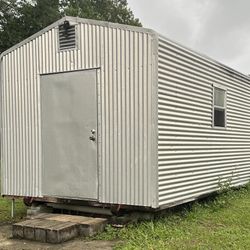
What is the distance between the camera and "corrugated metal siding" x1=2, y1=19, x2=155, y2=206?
6328 mm

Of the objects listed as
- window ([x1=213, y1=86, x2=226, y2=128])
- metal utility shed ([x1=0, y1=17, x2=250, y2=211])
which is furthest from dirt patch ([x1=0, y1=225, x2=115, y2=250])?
window ([x1=213, y1=86, x2=226, y2=128])

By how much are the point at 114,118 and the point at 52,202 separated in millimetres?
1867

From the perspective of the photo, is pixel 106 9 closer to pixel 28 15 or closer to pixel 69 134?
pixel 28 15

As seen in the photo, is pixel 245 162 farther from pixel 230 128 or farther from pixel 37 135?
pixel 37 135

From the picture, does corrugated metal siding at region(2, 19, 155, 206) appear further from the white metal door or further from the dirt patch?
the dirt patch

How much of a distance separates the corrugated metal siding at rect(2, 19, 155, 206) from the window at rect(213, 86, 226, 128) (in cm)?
275

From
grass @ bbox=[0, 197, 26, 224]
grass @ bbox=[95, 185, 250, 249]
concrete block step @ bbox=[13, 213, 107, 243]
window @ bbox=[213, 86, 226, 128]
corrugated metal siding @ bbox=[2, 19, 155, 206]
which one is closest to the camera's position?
grass @ bbox=[95, 185, 250, 249]

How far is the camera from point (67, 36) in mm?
7105

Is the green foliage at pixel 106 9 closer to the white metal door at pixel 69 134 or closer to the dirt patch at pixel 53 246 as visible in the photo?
the white metal door at pixel 69 134

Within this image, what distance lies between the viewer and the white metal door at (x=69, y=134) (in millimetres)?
6762

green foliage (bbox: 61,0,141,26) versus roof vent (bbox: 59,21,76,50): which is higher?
green foliage (bbox: 61,0,141,26)

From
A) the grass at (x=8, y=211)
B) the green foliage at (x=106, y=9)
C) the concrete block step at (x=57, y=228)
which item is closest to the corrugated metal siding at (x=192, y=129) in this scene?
the concrete block step at (x=57, y=228)

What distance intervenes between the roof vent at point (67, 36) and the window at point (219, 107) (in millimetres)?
3155

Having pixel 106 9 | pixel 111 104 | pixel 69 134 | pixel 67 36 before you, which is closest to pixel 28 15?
pixel 106 9
